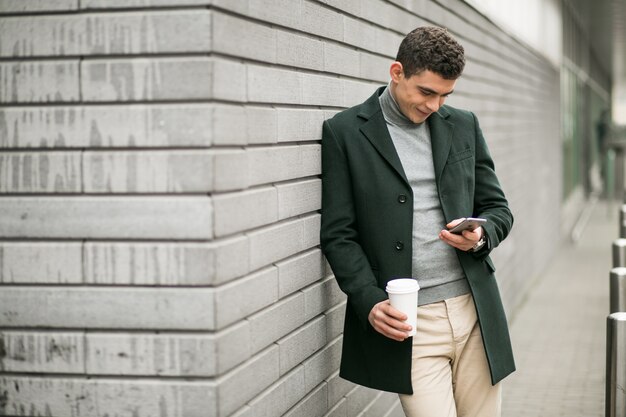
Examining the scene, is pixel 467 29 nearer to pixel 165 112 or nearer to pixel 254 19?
pixel 254 19

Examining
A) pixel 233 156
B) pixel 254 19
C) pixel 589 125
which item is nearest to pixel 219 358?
pixel 233 156

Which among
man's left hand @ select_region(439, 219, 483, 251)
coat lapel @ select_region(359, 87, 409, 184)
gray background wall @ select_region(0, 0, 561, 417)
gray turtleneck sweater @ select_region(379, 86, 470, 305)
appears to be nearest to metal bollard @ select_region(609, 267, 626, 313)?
gray turtleneck sweater @ select_region(379, 86, 470, 305)

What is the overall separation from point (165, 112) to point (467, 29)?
4862mm

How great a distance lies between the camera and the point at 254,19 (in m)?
2.99

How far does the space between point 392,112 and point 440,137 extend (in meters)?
0.20

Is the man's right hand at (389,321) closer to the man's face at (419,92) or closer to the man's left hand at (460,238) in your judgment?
the man's left hand at (460,238)

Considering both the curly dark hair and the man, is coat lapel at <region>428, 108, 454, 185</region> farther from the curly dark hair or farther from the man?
the curly dark hair

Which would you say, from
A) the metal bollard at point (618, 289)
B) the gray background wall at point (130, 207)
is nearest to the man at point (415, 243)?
the gray background wall at point (130, 207)

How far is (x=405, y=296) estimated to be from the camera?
9.84 ft

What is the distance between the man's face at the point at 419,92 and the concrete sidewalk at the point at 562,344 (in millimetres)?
3222

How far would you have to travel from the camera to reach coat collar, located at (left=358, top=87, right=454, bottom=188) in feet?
10.8

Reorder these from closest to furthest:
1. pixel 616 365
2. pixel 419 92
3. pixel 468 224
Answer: pixel 468 224 → pixel 419 92 → pixel 616 365

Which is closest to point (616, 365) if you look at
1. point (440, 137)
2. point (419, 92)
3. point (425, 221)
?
point (425, 221)

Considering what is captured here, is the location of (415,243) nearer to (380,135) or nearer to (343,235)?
(343,235)
